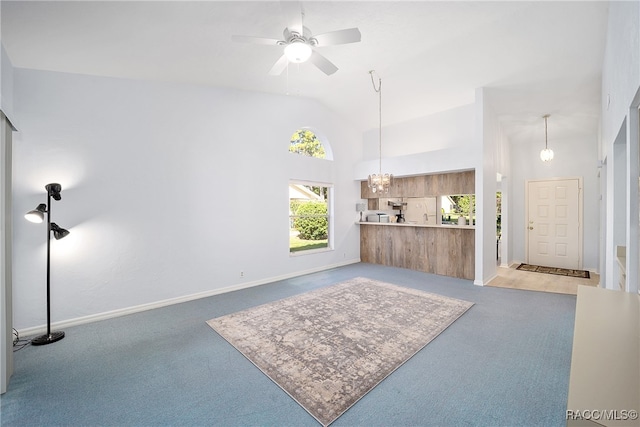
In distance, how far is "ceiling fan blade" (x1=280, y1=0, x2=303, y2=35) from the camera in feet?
7.47

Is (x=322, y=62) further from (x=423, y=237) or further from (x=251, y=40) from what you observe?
(x=423, y=237)

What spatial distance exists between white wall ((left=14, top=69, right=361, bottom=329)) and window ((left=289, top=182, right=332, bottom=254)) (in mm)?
340

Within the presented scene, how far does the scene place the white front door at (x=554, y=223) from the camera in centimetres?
592

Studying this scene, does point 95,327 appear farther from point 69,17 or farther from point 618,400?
point 618,400

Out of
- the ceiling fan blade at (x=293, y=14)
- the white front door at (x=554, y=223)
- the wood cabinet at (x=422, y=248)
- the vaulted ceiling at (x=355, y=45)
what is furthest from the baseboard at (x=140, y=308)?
the white front door at (x=554, y=223)

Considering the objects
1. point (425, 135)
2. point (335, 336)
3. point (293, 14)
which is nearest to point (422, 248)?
point (425, 135)

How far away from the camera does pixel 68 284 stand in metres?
3.15

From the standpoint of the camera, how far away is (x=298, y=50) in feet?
8.61

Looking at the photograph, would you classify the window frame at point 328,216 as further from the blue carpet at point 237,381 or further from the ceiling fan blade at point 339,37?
the ceiling fan blade at point 339,37

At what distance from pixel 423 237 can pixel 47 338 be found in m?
5.92

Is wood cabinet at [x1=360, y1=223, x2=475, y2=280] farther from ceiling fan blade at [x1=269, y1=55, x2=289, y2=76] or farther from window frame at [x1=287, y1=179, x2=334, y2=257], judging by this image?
ceiling fan blade at [x1=269, y1=55, x2=289, y2=76]

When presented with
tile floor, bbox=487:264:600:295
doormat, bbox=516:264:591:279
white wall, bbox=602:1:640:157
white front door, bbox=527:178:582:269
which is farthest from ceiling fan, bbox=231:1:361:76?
white front door, bbox=527:178:582:269

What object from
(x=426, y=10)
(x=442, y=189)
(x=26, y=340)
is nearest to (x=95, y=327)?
(x=26, y=340)

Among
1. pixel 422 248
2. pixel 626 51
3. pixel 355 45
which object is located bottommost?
pixel 422 248
